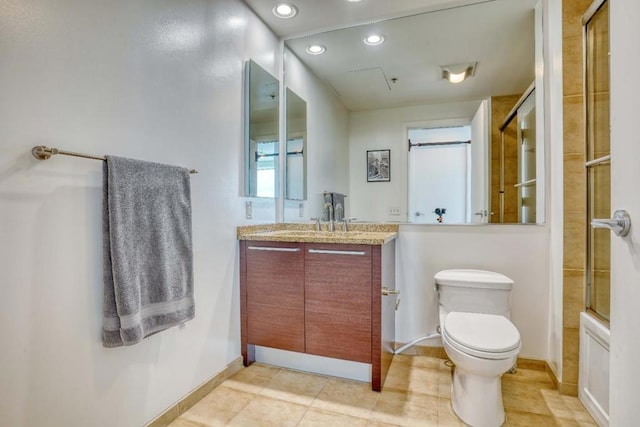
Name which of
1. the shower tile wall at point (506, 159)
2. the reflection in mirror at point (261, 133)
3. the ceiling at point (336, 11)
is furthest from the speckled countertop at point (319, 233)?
the ceiling at point (336, 11)

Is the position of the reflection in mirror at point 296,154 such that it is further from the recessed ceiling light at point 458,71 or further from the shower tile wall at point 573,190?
the shower tile wall at point 573,190

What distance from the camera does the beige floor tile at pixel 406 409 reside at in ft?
5.20

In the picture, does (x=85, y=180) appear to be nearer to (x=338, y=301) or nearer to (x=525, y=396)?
(x=338, y=301)

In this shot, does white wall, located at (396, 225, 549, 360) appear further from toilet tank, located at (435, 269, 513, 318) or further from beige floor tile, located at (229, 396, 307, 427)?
beige floor tile, located at (229, 396, 307, 427)

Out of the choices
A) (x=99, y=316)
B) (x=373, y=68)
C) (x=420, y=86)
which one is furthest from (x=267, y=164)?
(x=99, y=316)

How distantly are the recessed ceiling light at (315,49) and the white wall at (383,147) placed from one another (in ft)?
1.91

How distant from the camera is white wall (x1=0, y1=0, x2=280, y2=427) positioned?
1.01 metres

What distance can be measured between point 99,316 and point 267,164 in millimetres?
1458

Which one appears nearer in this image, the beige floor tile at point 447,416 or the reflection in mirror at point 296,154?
the beige floor tile at point 447,416

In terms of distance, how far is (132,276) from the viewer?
129cm

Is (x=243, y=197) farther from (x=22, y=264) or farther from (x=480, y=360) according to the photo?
(x=480, y=360)

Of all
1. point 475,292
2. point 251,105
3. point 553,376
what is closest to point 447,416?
point 475,292

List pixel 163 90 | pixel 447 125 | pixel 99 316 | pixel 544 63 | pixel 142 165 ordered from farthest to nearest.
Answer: pixel 447 125 < pixel 544 63 < pixel 163 90 < pixel 142 165 < pixel 99 316

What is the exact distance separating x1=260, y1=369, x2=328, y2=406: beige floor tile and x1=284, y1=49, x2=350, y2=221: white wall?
116 centimetres
